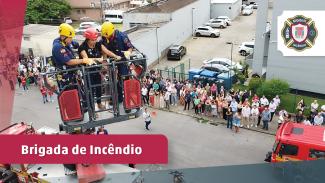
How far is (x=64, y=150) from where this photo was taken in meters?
10.0

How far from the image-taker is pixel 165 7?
36.2 meters

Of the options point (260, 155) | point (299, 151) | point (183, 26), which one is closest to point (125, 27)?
point (183, 26)

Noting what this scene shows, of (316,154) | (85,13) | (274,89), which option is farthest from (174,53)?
(85,13)

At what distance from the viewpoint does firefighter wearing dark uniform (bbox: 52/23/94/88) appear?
31.0 feet

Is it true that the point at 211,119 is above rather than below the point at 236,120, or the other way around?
below

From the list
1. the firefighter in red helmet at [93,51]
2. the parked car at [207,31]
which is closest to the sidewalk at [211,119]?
the firefighter in red helmet at [93,51]

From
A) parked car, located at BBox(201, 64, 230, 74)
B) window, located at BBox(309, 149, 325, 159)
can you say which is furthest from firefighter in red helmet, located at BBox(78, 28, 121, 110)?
parked car, located at BBox(201, 64, 230, 74)

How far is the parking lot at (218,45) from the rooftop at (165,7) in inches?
126

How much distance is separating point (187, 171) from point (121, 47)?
7.02 m

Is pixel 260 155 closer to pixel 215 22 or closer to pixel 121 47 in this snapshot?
pixel 121 47

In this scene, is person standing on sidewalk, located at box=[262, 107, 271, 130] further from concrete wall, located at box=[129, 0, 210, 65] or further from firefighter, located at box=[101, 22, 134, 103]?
concrete wall, located at box=[129, 0, 210, 65]

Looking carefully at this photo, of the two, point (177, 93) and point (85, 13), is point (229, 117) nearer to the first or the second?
→ point (177, 93)

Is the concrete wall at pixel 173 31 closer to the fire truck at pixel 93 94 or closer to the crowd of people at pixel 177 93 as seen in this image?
the crowd of people at pixel 177 93

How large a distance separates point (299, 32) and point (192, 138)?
29.9ft
